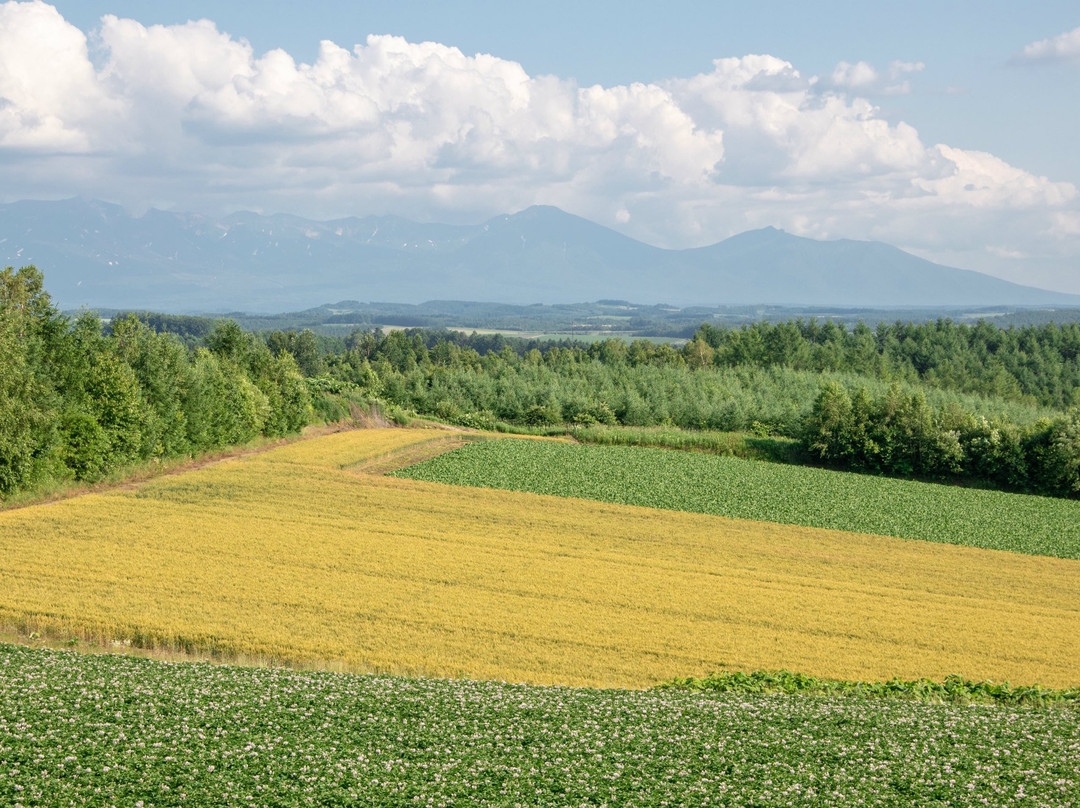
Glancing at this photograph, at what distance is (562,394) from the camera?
91.9 meters

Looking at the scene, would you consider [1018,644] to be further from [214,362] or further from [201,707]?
[214,362]

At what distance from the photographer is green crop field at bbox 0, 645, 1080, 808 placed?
Result: 45.0 feet

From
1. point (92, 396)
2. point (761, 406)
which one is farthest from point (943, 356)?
point (92, 396)

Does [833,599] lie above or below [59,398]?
below

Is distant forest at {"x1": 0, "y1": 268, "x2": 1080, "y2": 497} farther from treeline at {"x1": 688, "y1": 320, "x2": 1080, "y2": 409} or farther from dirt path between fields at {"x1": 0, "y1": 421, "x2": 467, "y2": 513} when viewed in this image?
dirt path between fields at {"x1": 0, "y1": 421, "x2": 467, "y2": 513}

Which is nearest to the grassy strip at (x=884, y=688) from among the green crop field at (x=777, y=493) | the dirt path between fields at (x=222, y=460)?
the green crop field at (x=777, y=493)

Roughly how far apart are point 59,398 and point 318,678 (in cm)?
3107

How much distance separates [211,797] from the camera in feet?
43.3

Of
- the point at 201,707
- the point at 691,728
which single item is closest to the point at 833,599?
the point at 691,728

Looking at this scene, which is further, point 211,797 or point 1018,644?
point 1018,644

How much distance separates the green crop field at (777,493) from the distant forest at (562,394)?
6.45 meters

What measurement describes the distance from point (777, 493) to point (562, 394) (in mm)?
41318

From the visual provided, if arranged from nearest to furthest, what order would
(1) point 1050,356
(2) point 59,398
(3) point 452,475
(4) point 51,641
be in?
(4) point 51,641 < (2) point 59,398 < (3) point 452,475 < (1) point 1050,356

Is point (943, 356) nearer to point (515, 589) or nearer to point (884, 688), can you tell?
point (515, 589)
